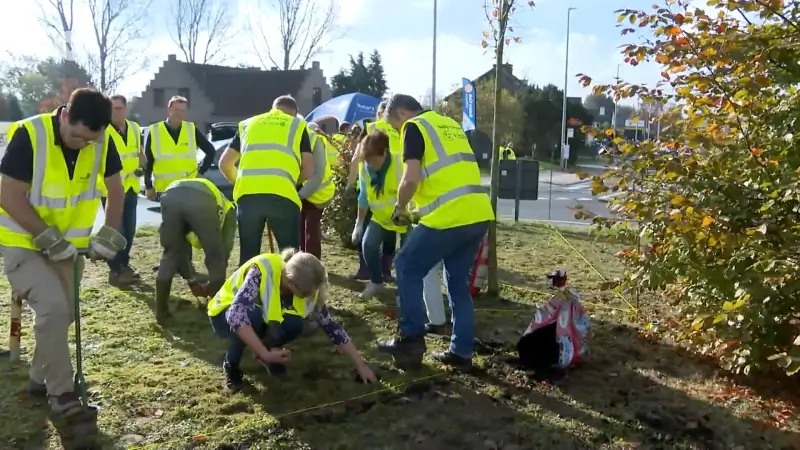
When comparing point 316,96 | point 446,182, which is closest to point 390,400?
point 446,182

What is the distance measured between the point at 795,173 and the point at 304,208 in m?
4.29

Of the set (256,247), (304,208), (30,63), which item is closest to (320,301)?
(256,247)

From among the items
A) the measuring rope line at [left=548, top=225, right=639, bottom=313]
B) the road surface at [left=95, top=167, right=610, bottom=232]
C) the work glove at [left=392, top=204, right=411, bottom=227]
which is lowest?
the road surface at [left=95, top=167, right=610, bottom=232]

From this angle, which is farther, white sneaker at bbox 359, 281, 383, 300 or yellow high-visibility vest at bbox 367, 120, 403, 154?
white sneaker at bbox 359, 281, 383, 300

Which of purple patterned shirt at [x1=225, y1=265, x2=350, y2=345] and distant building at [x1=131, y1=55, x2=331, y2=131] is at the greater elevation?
distant building at [x1=131, y1=55, x2=331, y2=131]

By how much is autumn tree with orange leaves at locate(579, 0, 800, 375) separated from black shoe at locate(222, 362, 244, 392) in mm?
2625

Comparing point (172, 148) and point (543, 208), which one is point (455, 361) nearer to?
point (172, 148)

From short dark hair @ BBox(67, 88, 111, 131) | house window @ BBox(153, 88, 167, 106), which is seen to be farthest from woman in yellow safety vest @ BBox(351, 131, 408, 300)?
house window @ BBox(153, 88, 167, 106)

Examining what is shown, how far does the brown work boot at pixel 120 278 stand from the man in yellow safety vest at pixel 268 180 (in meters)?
2.20

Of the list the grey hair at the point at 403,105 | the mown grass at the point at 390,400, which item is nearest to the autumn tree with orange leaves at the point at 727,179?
the mown grass at the point at 390,400

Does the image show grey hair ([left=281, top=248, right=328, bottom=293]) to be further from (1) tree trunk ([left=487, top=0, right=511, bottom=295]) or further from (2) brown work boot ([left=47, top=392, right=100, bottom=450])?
(1) tree trunk ([left=487, top=0, right=511, bottom=295])

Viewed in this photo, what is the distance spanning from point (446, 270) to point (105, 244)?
6.75 feet

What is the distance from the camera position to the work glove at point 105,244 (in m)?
3.85

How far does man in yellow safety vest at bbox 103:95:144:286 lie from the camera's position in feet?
23.1
